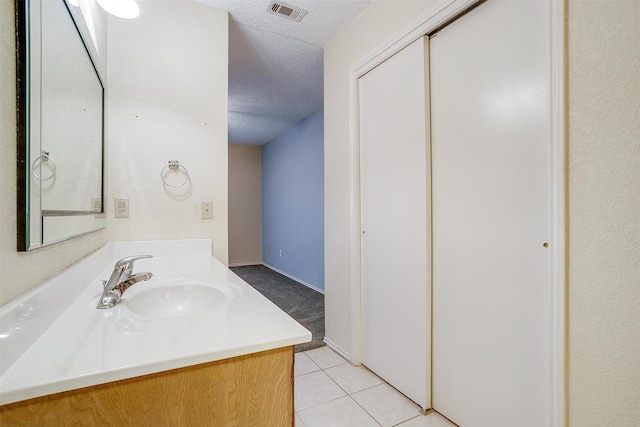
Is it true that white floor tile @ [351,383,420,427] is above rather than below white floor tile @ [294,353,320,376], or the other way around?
below

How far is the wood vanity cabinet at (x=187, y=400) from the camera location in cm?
53

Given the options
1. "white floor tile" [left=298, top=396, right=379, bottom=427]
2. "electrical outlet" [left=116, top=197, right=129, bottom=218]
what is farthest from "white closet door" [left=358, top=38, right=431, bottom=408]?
"electrical outlet" [left=116, top=197, right=129, bottom=218]

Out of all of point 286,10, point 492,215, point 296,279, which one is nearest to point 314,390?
point 492,215

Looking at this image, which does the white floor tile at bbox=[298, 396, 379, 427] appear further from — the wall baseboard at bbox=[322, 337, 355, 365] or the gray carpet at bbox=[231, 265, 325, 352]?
the gray carpet at bbox=[231, 265, 325, 352]

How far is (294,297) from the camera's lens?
371 cm

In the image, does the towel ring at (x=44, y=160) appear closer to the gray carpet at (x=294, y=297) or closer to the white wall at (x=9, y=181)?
the white wall at (x=9, y=181)

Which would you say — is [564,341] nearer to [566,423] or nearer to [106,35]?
[566,423]

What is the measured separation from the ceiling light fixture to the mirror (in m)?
0.22

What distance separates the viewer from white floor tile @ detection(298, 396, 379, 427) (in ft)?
4.82

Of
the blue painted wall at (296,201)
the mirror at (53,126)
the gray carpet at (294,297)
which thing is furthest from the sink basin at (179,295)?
the blue painted wall at (296,201)

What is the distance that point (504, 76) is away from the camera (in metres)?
1.24

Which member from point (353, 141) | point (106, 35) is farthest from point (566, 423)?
point (106, 35)
